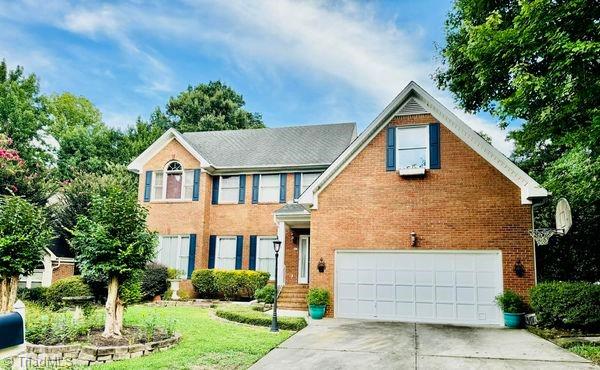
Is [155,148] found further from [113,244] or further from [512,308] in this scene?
[512,308]

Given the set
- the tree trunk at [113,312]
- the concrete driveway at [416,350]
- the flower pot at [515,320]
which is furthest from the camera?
the flower pot at [515,320]

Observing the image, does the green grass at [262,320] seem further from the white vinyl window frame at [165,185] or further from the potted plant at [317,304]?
the white vinyl window frame at [165,185]

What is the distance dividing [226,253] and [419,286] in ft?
33.4

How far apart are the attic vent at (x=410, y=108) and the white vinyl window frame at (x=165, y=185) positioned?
1105cm

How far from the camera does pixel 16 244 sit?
1019 cm

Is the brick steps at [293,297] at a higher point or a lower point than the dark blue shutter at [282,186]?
lower

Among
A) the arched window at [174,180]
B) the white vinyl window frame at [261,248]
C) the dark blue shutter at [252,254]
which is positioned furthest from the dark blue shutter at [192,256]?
the white vinyl window frame at [261,248]

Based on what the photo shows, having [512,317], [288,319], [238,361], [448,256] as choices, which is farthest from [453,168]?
[238,361]

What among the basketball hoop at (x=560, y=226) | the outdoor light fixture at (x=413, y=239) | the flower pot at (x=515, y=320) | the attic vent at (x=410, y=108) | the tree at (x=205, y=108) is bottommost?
the flower pot at (x=515, y=320)

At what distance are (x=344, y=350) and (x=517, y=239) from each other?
6832mm

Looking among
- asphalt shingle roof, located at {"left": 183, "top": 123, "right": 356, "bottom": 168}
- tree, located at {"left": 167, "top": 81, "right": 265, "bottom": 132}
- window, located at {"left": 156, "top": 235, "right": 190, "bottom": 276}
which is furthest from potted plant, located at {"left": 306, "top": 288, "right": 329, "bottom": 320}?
tree, located at {"left": 167, "top": 81, "right": 265, "bottom": 132}

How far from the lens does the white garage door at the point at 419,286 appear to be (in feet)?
41.4

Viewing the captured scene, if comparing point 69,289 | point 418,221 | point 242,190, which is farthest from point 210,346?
point 242,190

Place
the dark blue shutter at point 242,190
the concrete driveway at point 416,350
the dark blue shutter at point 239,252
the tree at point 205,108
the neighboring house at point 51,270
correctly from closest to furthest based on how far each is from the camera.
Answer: the concrete driveway at point 416,350 → the dark blue shutter at point 239,252 → the dark blue shutter at point 242,190 → the neighboring house at point 51,270 → the tree at point 205,108
